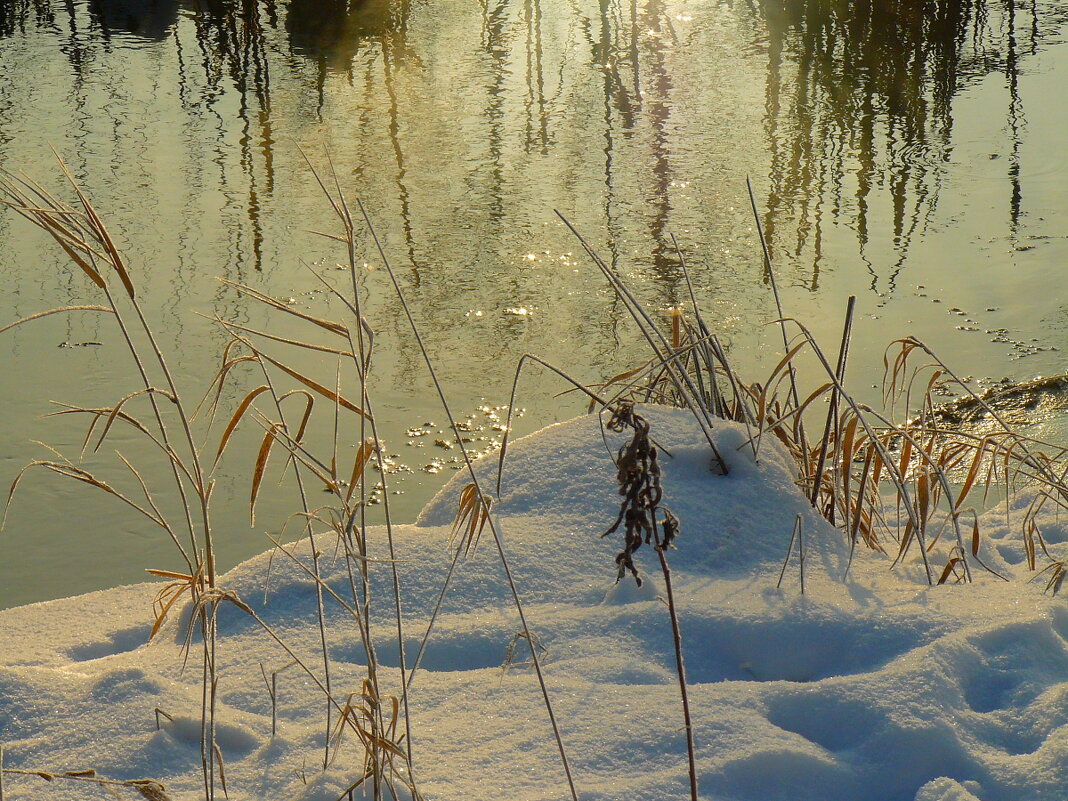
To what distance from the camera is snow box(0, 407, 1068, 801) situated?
1626mm

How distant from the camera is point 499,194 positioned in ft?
18.6

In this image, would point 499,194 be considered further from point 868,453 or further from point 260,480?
point 260,480

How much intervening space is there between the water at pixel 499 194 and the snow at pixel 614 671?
105 cm

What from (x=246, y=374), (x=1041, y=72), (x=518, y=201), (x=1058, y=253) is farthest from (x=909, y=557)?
(x=1041, y=72)

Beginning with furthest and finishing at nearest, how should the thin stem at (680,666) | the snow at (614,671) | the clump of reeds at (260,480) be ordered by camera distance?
the snow at (614,671)
the clump of reeds at (260,480)
the thin stem at (680,666)

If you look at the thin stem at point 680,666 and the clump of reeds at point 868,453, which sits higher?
the thin stem at point 680,666

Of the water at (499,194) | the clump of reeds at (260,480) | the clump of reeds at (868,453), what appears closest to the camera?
the clump of reeds at (260,480)

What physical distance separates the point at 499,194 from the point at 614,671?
13.4 feet

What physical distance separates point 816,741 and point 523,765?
464 mm

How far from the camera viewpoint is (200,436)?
3.70 meters

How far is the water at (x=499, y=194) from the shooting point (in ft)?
12.9

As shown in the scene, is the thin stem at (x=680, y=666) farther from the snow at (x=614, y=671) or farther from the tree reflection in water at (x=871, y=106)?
the tree reflection in water at (x=871, y=106)

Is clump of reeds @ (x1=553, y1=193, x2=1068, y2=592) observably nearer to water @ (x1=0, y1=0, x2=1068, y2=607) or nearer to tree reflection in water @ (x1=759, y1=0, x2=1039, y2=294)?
water @ (x1=0, y1=0, x2=1068, y2=607)

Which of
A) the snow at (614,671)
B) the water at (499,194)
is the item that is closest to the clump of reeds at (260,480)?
the snow at (614,671)
